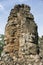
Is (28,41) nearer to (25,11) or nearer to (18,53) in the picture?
(18,53)

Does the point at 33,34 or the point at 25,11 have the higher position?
the point at 25,11

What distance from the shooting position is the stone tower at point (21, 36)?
2947 centimetres

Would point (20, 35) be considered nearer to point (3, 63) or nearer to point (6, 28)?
point (6, 28)

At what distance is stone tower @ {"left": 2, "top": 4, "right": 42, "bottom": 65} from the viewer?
96.7 ft

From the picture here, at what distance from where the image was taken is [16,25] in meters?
33.6

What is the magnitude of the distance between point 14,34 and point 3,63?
1026cm

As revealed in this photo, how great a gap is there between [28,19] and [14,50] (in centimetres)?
433

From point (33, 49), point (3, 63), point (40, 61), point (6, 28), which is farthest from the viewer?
point (6, 28)

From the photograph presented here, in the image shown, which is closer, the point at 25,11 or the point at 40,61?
the point at 40,61

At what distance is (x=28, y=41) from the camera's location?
30641mm

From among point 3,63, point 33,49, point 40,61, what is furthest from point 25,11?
point 3,63

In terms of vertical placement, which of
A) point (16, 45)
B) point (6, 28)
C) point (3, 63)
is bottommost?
point (3, 63)

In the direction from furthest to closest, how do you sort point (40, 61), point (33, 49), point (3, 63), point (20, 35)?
1. point (20, 35)
2. point (33, 49)
3. point (40, 61)
4. point (3, 63)

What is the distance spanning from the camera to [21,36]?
31922 millimetres
